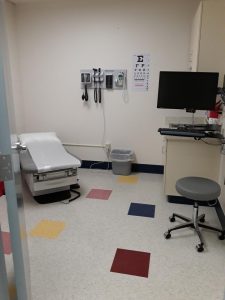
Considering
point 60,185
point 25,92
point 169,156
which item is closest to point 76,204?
point 60,185

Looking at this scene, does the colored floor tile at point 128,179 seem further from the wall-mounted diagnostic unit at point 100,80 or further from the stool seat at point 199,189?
the stool seat at point 199,189

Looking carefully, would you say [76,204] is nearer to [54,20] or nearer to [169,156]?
[169,156]

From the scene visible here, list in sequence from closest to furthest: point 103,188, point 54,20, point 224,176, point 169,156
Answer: point 224,176, point 169,156, point 103,188, point 54,20

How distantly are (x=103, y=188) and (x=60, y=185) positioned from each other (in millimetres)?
631

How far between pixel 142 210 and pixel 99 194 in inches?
25.6

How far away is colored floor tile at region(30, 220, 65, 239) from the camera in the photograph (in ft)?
7.98

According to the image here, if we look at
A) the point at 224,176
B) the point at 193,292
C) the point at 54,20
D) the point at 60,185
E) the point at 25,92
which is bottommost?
the point at 193,292

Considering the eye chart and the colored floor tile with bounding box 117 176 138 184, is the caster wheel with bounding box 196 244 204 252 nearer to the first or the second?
the colored floor tile with bounding box 117 176 138 184

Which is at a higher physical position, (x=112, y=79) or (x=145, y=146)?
(x=112, y=79)

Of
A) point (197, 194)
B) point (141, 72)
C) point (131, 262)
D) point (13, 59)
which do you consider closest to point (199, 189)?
point (197, 194)

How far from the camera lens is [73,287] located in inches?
72.0

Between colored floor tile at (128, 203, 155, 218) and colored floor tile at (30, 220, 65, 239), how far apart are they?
0.76m

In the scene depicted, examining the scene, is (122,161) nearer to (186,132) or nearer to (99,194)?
(99,194)

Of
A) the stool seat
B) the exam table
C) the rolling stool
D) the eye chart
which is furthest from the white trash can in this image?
the stool seat
